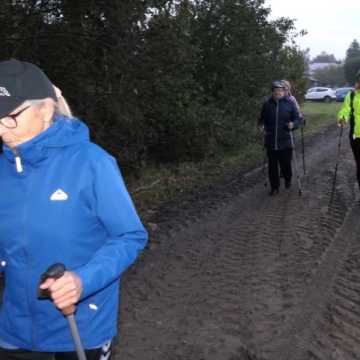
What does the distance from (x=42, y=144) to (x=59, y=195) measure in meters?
0.21

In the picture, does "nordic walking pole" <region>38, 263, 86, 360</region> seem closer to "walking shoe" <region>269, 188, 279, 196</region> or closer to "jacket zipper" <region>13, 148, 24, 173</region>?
"jacket zipper" <region>13, 148, 24, 173</region>

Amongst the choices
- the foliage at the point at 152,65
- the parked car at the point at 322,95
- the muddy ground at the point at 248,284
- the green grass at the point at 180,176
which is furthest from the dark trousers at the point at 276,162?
the parked car at the point at 322,95

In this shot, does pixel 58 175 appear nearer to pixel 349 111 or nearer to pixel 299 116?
pixel 349 111

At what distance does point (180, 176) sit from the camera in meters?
12.6

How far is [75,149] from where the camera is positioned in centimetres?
212

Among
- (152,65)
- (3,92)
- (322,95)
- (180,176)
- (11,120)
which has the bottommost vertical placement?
(322,95)

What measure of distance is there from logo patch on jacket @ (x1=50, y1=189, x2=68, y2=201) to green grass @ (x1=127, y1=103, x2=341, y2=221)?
6.72m

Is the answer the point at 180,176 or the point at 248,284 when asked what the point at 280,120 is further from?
the point at 248,284

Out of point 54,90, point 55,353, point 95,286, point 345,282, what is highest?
point 54,90

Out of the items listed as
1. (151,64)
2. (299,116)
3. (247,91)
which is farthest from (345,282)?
(247,91)

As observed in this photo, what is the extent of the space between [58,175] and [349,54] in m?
113

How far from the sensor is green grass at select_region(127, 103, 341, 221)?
33.8ft

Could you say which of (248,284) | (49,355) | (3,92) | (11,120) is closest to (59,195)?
(11,120)

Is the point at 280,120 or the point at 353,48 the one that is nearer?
the point at 280,120
